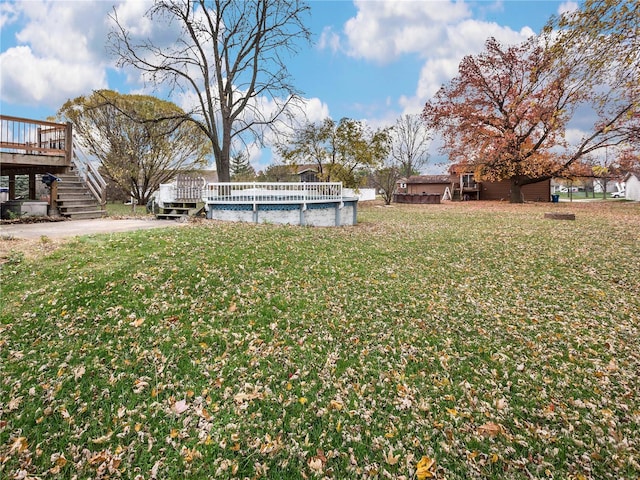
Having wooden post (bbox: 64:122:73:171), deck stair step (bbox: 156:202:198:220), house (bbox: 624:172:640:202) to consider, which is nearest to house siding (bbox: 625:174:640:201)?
house (bbox: 624:172:640:202)

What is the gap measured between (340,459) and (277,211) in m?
8.75

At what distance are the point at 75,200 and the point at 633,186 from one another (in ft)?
150

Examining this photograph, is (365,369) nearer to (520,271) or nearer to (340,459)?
(340,459)

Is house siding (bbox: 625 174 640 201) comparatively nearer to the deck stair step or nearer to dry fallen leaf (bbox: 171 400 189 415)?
the deck stair step

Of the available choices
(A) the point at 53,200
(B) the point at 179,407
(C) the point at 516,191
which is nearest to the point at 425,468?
(B) the point at 179,407

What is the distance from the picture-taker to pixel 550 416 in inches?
116

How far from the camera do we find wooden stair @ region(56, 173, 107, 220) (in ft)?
34.9

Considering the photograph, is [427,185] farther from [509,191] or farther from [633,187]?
[633,187]

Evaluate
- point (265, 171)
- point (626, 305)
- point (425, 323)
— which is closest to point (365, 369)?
point (425, 323)

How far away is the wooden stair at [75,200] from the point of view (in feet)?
34.9

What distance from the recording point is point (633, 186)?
34.2 meters

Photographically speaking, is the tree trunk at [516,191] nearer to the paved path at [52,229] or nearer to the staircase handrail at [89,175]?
the paved path at [52,229]

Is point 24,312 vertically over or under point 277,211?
under

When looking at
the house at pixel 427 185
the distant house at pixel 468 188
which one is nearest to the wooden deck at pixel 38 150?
the distant house at pixel 468 188
